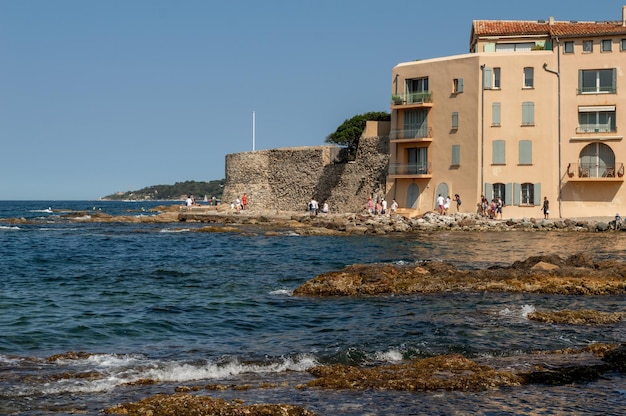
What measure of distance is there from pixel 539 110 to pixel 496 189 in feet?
15.8

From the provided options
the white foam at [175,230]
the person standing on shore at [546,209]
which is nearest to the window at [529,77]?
the person standing on shore at [546,209]

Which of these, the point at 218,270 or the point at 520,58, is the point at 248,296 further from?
the point at 520,58

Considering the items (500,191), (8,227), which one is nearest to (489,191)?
(500,191)

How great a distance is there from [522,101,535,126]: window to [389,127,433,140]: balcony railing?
5.39 m

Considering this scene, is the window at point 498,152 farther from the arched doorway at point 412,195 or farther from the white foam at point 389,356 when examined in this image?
the white foam at point 389,356

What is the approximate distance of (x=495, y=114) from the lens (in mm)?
42906

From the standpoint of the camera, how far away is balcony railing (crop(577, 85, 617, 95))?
41.2 meters

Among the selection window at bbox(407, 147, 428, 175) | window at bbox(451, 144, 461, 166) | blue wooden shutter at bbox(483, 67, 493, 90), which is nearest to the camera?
blue wooden shutter at bbox(483, 67, 493, 90)

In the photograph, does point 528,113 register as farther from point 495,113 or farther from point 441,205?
point 441,205

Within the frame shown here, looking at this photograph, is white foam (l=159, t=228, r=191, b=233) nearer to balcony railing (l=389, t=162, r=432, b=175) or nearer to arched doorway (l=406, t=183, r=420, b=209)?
balcony railing (l=389, t=162, r=432, b=175)

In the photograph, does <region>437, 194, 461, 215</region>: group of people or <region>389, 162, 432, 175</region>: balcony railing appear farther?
<region>389, 162, 432, 175</region>: balcony railing

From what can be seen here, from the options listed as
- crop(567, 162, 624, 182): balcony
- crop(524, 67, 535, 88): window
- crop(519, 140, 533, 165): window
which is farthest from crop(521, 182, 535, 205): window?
crop(524, 67, 535, 88): window

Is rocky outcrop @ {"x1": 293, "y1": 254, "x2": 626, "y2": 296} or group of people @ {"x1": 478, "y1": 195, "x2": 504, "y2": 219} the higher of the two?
group of people @ {"x1": 478, "y1": 195, "x2": 504, "y2": 219}

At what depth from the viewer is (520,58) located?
4247cm
